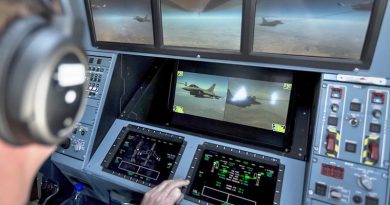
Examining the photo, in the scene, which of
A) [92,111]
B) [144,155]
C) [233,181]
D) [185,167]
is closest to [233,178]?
[233,181]

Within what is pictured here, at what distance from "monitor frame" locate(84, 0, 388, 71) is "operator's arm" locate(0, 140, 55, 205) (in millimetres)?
1034

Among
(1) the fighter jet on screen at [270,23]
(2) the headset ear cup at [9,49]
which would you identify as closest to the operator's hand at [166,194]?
(1) the fighter jet on screen at [270,23]

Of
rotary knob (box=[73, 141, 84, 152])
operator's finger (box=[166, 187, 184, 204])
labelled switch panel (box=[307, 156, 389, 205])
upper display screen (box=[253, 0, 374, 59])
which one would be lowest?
operator's finger (box=[166, 187, 184, 204])

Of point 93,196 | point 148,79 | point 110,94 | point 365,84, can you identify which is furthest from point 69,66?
point 93,196

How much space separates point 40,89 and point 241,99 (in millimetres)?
1343

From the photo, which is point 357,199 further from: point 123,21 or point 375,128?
point 123,21

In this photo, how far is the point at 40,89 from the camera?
0.58 m

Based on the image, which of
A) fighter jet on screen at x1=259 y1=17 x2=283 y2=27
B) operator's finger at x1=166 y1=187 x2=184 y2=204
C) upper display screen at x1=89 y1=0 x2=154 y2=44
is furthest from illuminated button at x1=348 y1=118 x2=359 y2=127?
upper display screen at x1=89 y1=0 x2=154 y2=44

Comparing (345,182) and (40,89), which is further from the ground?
(40,89)

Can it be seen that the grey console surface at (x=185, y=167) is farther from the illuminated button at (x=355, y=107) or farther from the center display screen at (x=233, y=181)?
the illuminated button at (x=355, y=107)

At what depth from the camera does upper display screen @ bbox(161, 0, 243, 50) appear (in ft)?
4.84

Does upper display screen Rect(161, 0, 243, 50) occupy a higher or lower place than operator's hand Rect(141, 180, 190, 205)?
higher

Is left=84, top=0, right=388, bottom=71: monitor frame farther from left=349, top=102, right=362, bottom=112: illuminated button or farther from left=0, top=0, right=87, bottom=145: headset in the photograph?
left=0, top=0, right=87, bottom=145: headset

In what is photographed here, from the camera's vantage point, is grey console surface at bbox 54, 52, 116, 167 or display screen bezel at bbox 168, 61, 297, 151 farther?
grey console surface at bbox 54, 52, 116, 167
